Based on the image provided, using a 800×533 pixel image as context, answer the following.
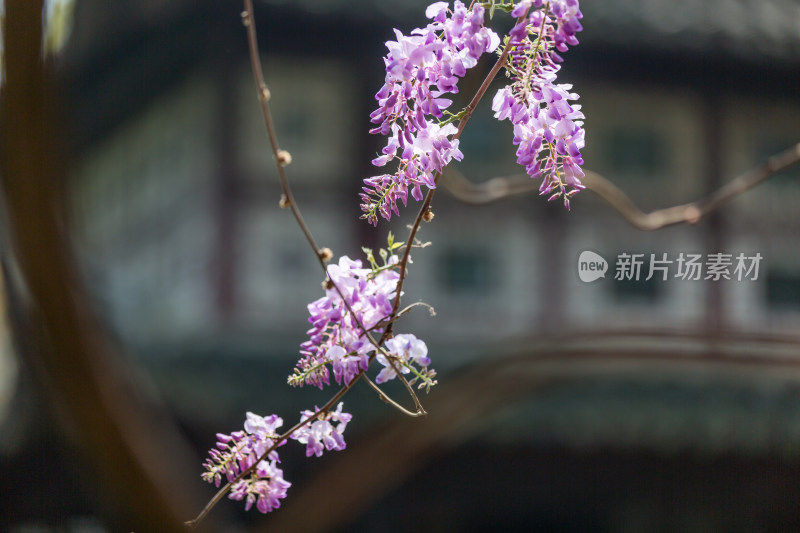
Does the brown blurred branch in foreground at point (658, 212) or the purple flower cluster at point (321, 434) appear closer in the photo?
the purple flower cluster at point (321, 434)

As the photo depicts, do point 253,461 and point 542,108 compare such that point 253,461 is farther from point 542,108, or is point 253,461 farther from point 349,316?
point 542,108

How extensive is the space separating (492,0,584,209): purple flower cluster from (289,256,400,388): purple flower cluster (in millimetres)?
140

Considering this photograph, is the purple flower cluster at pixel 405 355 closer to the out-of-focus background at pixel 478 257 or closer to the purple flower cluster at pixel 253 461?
the purple flower cluster at pixel 253 461

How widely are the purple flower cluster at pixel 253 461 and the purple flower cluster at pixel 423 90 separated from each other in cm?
21

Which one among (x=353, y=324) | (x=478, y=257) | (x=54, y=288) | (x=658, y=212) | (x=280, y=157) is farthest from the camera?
(x=478, y=257)

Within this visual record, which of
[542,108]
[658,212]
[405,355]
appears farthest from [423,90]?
[658,212]

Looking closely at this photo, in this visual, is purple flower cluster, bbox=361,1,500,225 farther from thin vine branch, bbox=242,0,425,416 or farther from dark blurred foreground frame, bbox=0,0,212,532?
dark blurred foreground frame, bbox=0,0,212,532

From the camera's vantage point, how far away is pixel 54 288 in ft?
2.55

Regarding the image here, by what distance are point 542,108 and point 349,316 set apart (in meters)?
0.22

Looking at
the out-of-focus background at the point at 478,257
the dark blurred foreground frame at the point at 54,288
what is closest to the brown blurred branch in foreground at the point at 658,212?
the dark blurred foreground frame at the point at 54,288

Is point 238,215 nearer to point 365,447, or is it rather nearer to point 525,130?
point 365,447

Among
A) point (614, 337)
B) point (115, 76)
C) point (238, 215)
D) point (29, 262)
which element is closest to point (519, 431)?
point (238, 215)

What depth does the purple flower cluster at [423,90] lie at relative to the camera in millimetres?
529

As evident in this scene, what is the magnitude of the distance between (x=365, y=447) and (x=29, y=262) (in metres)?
0.61
